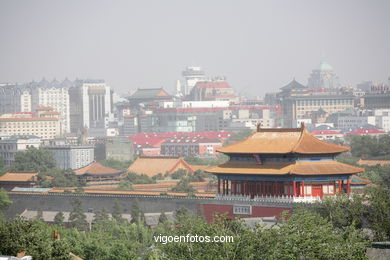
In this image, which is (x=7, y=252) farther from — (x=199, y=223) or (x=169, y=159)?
(x=169, y=159)

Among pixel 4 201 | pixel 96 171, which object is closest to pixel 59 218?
pixel 4 201

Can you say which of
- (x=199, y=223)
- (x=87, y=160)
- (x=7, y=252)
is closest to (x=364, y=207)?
(x=199, y=223)

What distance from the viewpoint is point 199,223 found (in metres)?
49.8

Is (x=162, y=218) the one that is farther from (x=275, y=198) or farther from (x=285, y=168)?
(x=285, y=168)

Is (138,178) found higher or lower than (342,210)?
lower

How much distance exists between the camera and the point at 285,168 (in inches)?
2835

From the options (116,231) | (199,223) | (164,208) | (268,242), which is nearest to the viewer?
(268,242)

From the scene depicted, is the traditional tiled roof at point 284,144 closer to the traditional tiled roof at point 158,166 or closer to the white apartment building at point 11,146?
the traditional tiled roof at point 158,166

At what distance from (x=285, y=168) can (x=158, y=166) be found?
1793 inches

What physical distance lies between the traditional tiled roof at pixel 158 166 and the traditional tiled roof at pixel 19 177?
366 inches

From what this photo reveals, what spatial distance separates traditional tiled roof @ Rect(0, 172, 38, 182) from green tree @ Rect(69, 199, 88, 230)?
2075 cm

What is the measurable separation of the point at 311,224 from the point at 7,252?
10707 millimetres

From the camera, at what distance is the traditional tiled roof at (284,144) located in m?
72.6

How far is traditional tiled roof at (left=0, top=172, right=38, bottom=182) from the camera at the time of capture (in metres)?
109
